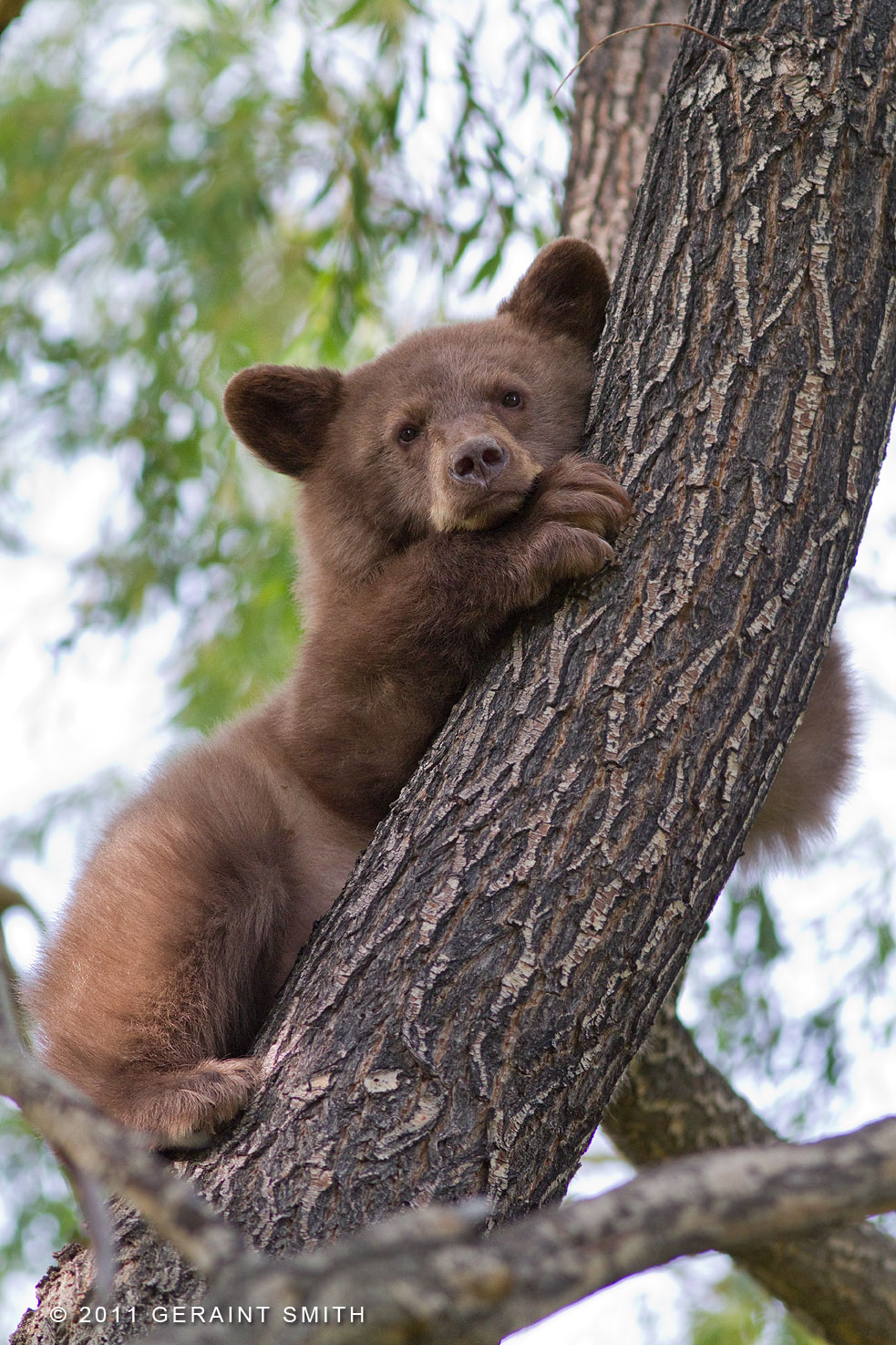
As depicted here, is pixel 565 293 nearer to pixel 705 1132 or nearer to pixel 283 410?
pixel 283 410

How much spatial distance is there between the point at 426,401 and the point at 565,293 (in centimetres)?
63

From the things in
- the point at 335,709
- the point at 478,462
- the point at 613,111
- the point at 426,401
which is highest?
the point at 613,111

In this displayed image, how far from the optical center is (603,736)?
2549mm

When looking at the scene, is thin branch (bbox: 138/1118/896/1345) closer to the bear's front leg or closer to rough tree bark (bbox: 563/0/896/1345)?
the bear's front leg

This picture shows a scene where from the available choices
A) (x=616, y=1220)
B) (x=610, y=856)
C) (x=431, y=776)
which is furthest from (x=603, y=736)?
(x=616, y=1220)

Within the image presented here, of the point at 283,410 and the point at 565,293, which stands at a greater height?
the point at 565,293

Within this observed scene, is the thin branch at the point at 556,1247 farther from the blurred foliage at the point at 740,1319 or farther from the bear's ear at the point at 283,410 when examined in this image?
the blurred foliage at the point at 740,1319

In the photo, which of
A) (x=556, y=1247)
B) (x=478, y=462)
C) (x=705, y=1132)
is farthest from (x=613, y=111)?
(x=556, y=1247)

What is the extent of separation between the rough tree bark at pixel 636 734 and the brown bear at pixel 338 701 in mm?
218

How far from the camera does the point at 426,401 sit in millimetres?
3959

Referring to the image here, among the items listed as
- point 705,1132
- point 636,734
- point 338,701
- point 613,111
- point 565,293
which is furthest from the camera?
point 613,111

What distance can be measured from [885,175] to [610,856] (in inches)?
65.5

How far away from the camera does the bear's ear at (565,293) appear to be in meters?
3.98

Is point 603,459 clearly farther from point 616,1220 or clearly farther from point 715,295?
point 616,1220
